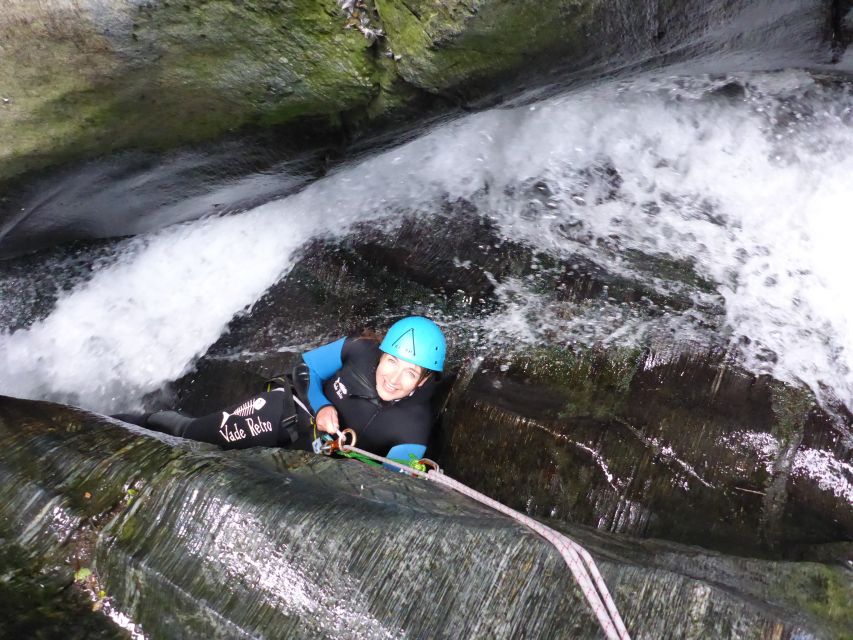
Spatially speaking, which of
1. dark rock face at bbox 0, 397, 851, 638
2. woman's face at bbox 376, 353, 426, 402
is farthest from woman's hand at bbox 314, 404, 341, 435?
dark rock face at bbox 0, 397, 851, 638

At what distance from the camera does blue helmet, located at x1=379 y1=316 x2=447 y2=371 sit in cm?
383

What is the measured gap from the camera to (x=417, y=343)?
3.82 m

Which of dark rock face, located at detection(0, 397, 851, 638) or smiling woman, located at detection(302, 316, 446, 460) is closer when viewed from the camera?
dark rock face, located at detection(0, 397, 851, 638)

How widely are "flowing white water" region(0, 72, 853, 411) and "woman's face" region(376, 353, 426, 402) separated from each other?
2.79ft

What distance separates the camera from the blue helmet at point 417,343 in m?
3.83

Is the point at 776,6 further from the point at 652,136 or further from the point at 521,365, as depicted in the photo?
the point at 521,365

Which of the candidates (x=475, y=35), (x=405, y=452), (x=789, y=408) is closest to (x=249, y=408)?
(x=405, y=452)

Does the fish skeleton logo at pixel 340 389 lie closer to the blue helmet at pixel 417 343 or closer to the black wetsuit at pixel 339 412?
the black wetsuit at pixel 339 412

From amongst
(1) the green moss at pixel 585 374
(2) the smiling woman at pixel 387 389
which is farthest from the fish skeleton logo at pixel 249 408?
(1) the green moss at pixel 585 374

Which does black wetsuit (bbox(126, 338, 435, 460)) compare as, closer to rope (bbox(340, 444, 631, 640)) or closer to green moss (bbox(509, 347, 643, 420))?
green moss (bbox(509, 347, 643, 420))

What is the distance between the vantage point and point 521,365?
4.25m

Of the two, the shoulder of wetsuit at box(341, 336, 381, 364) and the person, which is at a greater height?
the shoulder of wetsuit at box(341, 336, 381, 364)

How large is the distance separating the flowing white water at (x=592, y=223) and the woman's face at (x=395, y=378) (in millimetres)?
849

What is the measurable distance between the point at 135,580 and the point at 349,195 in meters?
3.49
